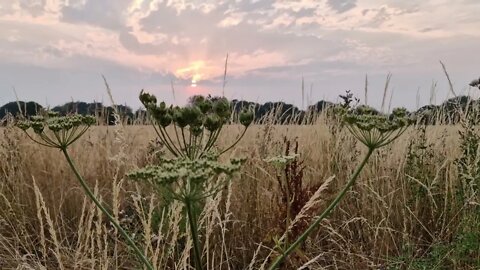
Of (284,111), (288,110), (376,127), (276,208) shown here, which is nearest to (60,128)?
(376,127)

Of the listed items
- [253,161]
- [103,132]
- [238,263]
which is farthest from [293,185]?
[103,132]

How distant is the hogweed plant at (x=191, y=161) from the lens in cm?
147

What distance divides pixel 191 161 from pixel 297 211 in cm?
244

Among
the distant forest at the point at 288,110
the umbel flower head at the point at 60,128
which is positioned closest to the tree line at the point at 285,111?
the distant forest at the point at 288,110

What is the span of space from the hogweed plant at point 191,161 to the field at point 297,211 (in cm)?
173

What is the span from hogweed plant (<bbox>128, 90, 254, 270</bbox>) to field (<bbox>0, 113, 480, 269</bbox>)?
173 centimetres

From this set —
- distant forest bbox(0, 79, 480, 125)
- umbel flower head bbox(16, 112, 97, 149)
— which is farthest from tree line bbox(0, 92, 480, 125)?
umbel flower head bbox(16, 112, 97, 149)

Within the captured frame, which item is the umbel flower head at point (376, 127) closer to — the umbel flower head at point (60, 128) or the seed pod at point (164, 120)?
the seed pod at point (164, 120)

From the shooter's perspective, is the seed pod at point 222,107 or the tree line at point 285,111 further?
the tree line at point 285,111

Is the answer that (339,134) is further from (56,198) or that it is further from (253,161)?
(56,198)

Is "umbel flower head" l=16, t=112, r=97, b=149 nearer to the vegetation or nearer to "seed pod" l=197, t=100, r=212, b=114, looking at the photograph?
the vegetation

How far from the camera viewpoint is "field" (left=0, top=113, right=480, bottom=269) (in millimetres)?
3959

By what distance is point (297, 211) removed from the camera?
393 centimetres

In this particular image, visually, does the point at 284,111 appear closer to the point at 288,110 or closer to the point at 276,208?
the point at 288,110
